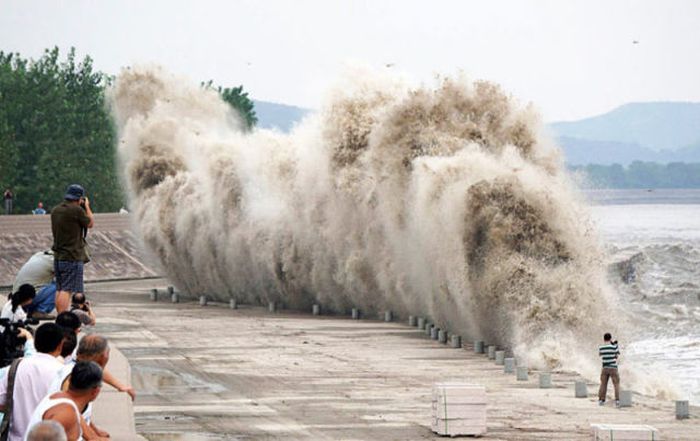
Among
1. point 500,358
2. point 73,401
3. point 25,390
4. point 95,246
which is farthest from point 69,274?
point 95,246

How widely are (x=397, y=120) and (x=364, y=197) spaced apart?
3.05 metres

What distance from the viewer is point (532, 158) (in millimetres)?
44969

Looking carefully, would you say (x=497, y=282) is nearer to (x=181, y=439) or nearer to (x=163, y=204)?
(x=181, y=439)

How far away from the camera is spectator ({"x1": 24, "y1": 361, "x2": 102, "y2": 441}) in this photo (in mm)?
10891

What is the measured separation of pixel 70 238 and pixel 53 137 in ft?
266

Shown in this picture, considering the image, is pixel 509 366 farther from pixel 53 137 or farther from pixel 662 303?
pixel 53 137

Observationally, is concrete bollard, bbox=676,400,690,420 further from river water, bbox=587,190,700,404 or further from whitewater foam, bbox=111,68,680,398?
river water, bbox=587,190,700,404

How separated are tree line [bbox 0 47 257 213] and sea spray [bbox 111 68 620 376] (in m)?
28.7

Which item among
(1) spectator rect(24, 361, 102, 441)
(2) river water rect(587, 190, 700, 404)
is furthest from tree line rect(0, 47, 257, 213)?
(1) spectator rect(24, 361, 102, 441)

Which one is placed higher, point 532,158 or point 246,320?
→ point 532,158

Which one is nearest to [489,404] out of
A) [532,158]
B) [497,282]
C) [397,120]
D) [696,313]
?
[497,282]

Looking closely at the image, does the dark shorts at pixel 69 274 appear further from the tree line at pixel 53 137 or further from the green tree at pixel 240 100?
the green tree at pixel 240 100

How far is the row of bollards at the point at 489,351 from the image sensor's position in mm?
25703

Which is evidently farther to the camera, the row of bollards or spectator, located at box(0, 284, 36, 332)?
the row of bollards
